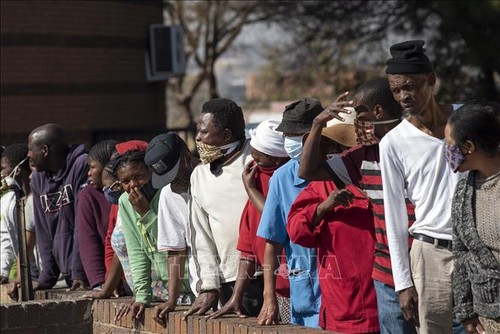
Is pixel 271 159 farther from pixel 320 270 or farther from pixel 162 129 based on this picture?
pixel 162 129

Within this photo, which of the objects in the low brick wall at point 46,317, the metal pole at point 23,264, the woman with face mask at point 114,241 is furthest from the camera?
the metal pole at point 23,264

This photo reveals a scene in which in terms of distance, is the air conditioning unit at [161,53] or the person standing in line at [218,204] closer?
the person standing in line at [218,204]

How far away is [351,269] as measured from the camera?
562 centimetres

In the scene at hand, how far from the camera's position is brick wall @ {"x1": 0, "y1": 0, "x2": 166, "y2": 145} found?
16750 millimetres

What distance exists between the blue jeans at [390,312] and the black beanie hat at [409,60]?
980mm

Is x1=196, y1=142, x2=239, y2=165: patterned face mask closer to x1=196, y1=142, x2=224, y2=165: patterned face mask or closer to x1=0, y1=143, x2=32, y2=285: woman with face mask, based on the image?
x1=196, y1=142, x2=224, y2=165: patterned face mask

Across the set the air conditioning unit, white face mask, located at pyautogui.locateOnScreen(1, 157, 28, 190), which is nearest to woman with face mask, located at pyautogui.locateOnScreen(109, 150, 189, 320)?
white face mask, located at pyautogui.locateOnScreen(1, 157, 28, 190)

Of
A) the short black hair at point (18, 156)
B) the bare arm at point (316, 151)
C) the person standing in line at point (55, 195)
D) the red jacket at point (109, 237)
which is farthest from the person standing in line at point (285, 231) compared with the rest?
the short black hair at point (18, 156)

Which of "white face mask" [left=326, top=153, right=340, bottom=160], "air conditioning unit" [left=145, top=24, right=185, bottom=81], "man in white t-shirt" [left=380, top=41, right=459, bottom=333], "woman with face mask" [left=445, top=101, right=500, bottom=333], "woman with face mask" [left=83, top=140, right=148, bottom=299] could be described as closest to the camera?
"woman with face mask" [left=445, top=101, right=500, bottom=333]

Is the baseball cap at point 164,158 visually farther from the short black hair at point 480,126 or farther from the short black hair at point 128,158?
the short black hair at point 480,126

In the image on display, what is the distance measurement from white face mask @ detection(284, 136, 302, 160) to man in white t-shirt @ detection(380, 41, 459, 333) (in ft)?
2.40

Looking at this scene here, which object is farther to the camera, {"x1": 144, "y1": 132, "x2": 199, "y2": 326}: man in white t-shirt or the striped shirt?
{"x1": 144, "y1": 132, "x2": 199, "y2": 326}: man in white t-shirt

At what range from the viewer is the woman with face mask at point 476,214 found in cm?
484

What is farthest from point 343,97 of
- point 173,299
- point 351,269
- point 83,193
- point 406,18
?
point 406,18
